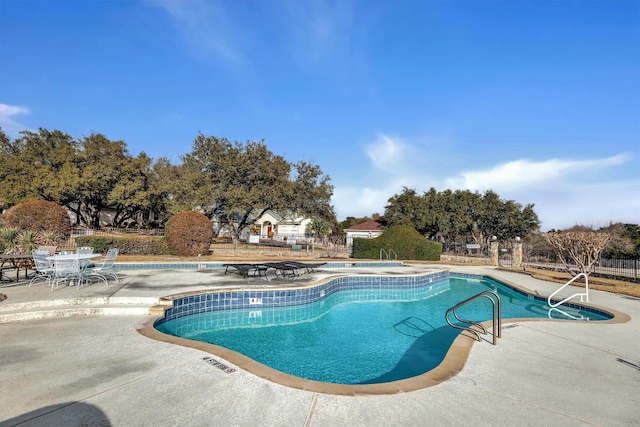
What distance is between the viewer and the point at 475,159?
24109mm

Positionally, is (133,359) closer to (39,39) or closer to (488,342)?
(488,342)

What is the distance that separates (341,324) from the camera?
782cm

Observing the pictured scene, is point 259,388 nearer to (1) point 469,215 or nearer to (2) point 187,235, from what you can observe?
(2) point 187,235

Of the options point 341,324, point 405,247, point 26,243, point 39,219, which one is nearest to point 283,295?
point 341,324

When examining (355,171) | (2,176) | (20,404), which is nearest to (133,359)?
(20,404)

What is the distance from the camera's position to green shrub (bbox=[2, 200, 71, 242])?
53.7ft

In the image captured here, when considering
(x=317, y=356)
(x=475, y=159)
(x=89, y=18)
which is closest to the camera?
(x=317, y=356)

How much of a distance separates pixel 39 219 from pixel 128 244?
4200 mm

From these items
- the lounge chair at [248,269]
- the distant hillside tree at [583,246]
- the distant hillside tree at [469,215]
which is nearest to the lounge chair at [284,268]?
the lounge chair at [248,269]

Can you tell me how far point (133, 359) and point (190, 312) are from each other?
3.65m

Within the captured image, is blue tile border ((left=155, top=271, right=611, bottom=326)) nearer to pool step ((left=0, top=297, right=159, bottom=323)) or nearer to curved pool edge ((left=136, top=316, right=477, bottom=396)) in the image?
pool step ((left=0, top=297, right=159, bottom=323))

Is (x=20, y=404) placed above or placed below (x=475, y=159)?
below

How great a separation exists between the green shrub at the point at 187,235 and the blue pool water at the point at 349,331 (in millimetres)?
10921

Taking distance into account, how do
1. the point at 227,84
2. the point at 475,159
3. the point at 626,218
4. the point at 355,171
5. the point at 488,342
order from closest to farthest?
1. the point at 488,342
2. the point at 227,84
3. the point at 475,159
4. the point at 355,171
5. the point at 626,218
